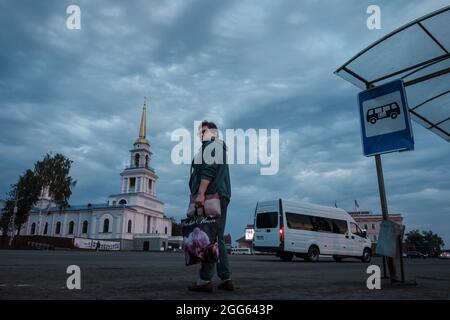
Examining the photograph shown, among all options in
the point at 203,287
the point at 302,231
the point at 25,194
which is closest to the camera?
the point at 203,287

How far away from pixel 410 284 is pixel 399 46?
3485 mm

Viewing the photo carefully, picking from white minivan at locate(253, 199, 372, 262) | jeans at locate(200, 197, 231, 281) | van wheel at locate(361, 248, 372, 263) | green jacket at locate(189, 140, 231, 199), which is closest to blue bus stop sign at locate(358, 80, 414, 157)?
green jacket at locate(189, 140, 231, 199)

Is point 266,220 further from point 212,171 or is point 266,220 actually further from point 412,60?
point 212,171

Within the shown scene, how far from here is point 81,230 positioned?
86.9 metres

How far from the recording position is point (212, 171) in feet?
13.6

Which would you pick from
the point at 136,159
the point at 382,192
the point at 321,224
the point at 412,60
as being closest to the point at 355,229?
the point at 321,224

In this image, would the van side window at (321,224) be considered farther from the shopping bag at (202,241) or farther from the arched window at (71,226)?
the arched window at (71,226)

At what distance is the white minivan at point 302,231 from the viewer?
17.1 metres

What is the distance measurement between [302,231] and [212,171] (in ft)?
47.2

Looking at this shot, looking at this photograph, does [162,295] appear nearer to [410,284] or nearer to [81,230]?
[410,284]

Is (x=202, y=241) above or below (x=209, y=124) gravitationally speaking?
below

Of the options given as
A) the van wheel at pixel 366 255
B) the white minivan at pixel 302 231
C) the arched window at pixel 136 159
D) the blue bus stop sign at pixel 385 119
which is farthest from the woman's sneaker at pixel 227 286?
the arched window at pixel 136 159

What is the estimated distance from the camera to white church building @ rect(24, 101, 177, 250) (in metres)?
79.6
